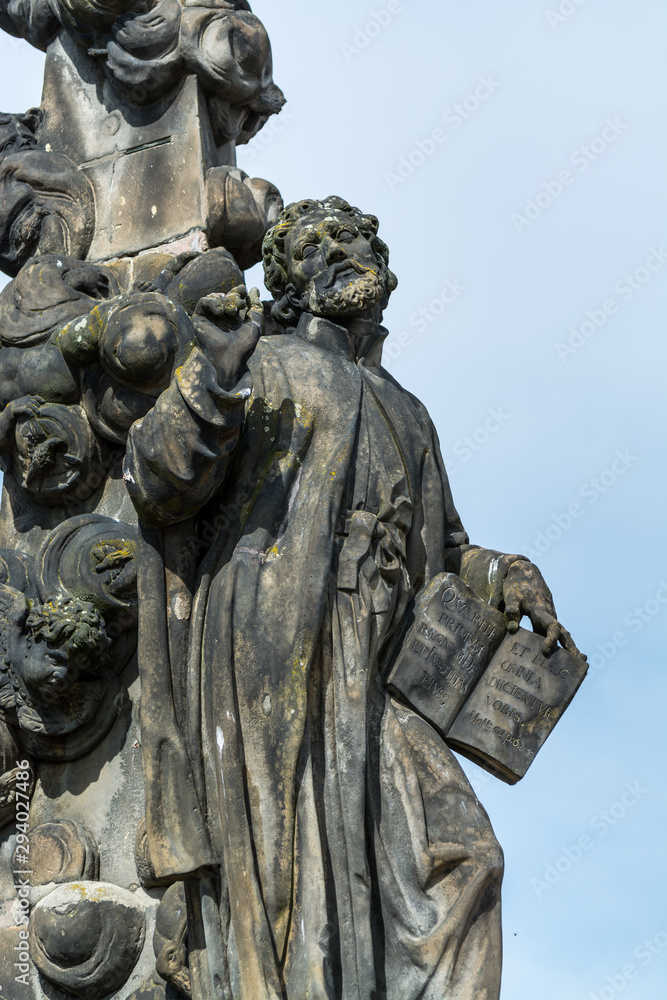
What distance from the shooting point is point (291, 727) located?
6.84 meters

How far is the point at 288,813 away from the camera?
6770 mm

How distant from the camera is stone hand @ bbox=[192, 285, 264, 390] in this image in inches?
275

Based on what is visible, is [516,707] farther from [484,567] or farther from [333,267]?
[333,267]

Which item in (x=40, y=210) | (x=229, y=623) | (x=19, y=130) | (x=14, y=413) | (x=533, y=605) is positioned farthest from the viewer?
(x=19, y=130)

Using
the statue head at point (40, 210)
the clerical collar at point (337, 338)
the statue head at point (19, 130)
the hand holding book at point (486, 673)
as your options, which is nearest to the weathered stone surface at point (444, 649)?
the hand holding book at point (486, 673)

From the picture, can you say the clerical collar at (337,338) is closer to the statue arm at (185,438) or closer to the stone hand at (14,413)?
the statue arm at (185,438)

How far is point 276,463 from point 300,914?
1.71 m

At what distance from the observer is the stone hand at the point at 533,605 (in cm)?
749

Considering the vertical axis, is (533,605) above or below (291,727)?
above

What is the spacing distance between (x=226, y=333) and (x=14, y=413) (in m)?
1.30

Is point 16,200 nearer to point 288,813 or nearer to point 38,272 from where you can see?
point 38,272

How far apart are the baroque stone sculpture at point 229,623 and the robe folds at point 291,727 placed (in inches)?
0.4

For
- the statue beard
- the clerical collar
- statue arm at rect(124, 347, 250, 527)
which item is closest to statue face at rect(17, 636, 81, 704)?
statue arm at rect(124, 347, 250, 527)

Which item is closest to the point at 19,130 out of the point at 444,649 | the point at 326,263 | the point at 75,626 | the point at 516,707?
the point at 326,263
